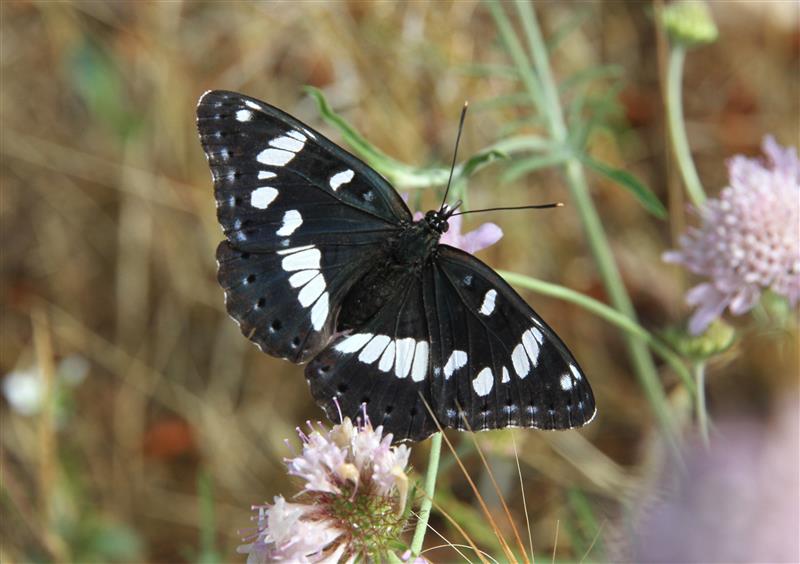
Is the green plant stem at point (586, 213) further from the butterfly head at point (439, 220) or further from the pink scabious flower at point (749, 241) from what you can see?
the butterfly head at point (439, 220)

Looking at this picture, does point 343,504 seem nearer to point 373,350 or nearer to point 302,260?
point 373,350

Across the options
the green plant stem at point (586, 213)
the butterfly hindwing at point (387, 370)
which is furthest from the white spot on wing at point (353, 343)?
the green plant stem at point (586, 213)

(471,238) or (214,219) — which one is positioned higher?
(214,219)

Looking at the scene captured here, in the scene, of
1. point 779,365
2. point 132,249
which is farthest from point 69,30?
point 779,365

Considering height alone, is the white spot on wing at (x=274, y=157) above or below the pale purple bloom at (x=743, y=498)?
above

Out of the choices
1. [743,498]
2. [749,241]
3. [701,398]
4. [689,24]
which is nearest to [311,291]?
[701,398]

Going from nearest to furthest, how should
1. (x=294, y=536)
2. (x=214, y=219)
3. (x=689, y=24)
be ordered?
(x=294, y=536) < (x=689, y=24) < (x=214, y=219)

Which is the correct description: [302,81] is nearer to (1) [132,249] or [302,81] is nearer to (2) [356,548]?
(1) [132,249]

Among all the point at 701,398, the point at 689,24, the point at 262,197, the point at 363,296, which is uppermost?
the point at 689,24
